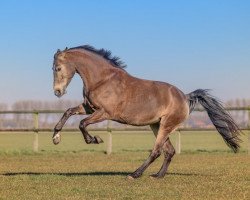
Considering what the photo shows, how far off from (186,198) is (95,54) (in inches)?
168

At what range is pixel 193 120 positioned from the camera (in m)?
33.2

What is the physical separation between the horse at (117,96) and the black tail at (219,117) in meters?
0.56

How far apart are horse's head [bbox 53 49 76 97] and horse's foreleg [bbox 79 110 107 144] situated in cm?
86

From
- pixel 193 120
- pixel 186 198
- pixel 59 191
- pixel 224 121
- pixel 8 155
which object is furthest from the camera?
pixel 193 120

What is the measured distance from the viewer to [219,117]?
40.1 feet

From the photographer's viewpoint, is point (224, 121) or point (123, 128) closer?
point (224, 121)

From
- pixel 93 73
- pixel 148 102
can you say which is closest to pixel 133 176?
pixel 148 102

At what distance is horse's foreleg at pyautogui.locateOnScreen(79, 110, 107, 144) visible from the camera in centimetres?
1066

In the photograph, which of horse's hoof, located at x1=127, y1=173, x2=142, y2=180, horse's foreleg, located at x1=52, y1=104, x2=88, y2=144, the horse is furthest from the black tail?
horse's foreleg, located at x1=52, y1=104, x2=88, y2=144

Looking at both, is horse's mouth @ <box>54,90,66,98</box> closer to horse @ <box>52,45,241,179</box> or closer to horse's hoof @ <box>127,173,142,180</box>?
horse @ <box>52,45,241,179</box>

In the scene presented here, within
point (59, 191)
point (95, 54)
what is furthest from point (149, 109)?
point (59, 191)

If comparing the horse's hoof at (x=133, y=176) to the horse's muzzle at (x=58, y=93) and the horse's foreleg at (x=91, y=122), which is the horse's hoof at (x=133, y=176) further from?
the horse's muzzle at (x=58, y=93)

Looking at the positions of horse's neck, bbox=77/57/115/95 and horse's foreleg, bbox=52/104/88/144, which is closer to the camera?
horse's foreleg, bbox=52/104/88/144

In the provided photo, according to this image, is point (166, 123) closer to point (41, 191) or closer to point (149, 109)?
point (149, 109)
